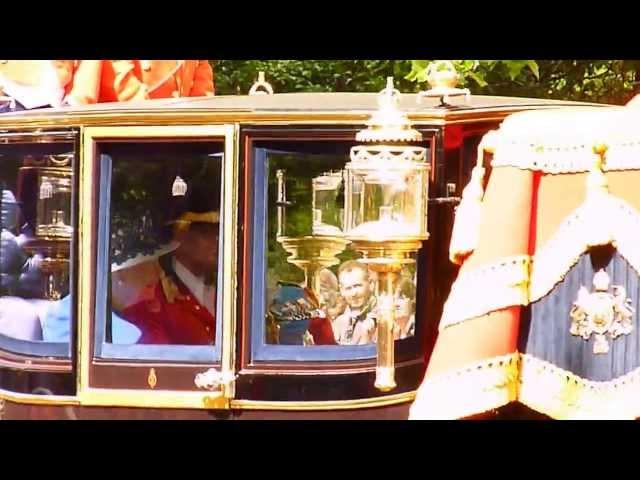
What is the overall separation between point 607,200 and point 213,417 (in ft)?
2.60

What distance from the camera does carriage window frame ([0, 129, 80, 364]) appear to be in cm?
207

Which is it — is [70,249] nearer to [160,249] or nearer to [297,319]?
[160,249]

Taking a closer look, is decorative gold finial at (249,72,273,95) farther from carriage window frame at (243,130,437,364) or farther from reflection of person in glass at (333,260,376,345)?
reflection of person in glass at (333,260,376,345)

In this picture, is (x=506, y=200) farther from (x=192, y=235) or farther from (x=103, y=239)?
(x=103, y=239)

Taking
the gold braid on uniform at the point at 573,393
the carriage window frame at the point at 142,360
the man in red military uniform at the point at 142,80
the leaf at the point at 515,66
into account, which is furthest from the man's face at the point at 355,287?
the man in red military uniform at the point at 142,80

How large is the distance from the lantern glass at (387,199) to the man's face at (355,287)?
0.07 meters

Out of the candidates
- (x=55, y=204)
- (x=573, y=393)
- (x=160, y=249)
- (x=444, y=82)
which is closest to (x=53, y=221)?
(x=55, y=204)

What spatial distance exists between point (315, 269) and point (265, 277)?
88mm

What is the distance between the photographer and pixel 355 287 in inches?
78.7

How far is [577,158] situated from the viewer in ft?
5.62

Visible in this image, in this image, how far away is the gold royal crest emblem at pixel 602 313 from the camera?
168 centimetres

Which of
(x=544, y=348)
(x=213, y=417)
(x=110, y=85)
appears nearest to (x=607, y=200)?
(x=544, y=348)

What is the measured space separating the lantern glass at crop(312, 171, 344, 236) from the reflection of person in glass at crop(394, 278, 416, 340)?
0.15 meters

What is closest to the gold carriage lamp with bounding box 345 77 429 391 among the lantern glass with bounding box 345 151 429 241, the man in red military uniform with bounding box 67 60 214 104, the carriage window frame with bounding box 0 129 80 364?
the lantern glass with bounding box 345 151 429 241
